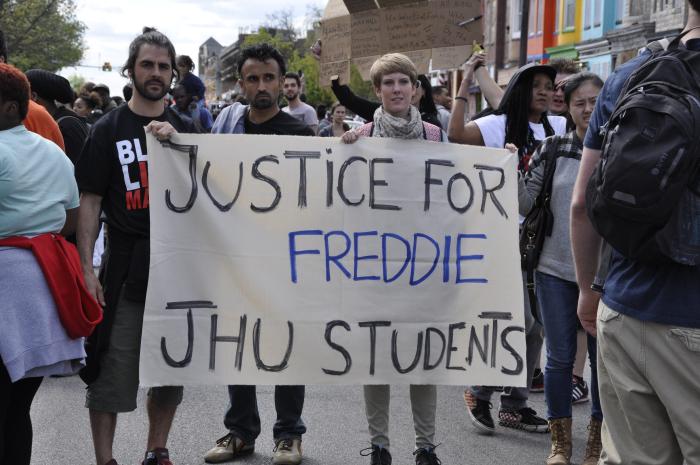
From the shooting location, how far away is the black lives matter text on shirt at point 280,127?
5059mm

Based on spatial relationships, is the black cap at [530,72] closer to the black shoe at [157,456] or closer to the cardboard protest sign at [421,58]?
the cardboard protest sign at [421,58]

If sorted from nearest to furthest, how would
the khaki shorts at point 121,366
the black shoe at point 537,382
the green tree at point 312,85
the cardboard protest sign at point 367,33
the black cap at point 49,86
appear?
1. the khaki shorts at point 121,366
2. the black shoe at point 537,382
3. the black cap at point 49,86
4. the cardboard protest sign at point 367,33
5. the green tree at point 312,85

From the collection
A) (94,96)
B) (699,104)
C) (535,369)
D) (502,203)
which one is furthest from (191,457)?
(94,96)

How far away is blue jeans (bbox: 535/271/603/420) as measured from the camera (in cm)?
Result: 501

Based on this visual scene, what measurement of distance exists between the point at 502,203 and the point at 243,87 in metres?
1.55

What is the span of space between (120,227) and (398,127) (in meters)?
1.37

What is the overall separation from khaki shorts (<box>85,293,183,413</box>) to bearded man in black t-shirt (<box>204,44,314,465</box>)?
85 cm

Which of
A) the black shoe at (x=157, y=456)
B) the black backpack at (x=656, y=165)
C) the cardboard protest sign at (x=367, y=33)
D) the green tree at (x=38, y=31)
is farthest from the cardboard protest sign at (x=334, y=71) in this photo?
the green tree at (x=38, y=31)

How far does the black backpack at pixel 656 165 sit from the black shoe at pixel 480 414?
316 cm

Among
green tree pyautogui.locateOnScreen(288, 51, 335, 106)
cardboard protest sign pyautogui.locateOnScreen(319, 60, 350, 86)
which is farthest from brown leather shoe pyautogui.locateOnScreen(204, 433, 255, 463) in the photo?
green tree pyautogui.locateOnScreen(288, 51, 335, 106)

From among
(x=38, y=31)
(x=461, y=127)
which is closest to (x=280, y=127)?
(x=461, y=127)

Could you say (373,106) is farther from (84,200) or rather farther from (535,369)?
(84,200)

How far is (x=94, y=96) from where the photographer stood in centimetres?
1243

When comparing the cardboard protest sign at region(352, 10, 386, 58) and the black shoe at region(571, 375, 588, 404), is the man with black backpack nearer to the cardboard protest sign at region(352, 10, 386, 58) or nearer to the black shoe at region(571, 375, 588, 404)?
the black shoe at region(571, 375, 588, 404)
